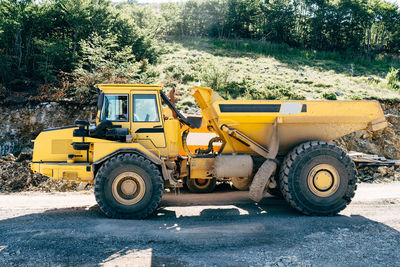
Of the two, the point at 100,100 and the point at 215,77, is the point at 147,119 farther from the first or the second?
the point at 215,77

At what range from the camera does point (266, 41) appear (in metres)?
40.4

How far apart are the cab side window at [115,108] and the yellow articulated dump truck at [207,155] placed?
0.07ft

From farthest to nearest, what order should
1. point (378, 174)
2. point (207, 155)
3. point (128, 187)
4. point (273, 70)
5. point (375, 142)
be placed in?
1. point (273, 70)
2. point (375, 142)
3. point (378, 174)
4. point (207, 155)
5. point (128, 187)

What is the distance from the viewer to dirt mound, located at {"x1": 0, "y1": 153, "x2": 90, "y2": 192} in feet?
31.2

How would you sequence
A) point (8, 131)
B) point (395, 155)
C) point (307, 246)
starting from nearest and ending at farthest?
point (307, 246) < point (8, 131) < point (395, 155)

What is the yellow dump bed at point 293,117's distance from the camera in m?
6.65

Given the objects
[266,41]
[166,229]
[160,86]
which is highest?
[266,41]

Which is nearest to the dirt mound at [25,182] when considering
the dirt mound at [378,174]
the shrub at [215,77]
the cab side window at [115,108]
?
the cab side window at [115,108]

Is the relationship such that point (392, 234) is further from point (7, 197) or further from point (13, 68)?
point (13, 68)

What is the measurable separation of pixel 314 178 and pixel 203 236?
2774mm

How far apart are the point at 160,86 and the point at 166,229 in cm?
294

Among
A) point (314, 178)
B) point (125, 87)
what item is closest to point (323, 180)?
point (314, 178)

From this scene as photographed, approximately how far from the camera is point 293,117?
6.59 meters

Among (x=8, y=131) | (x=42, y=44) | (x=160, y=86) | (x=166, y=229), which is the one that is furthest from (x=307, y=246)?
(x=42, y=44)
